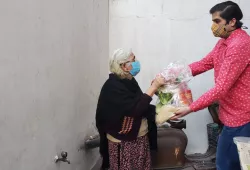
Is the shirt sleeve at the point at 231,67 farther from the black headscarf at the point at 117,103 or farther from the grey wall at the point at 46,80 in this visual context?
the grey wall at the point at 46,80

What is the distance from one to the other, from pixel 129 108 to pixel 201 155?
176 centimetres

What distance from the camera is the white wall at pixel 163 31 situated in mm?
3375

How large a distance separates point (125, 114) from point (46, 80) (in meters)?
0.57

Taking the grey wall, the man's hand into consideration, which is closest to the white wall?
the grey wall

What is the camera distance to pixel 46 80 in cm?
198

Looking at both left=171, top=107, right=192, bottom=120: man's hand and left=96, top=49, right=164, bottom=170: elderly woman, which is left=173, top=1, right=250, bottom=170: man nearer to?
left=171, top=107, right=192, bottom=120: man's hand

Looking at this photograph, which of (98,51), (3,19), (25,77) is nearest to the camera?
(3,19)

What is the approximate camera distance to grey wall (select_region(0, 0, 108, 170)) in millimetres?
1582

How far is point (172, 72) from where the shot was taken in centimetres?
208

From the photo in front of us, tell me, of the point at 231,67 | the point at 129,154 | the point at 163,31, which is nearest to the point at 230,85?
the point at 231,67

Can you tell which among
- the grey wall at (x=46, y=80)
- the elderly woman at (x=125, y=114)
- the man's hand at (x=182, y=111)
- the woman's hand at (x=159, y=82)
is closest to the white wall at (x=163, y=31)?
the grey wall at (x=46, y=80)

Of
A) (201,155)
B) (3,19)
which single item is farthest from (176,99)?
(201,155)

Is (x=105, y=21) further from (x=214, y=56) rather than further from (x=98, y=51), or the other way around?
(x=214, y=56)

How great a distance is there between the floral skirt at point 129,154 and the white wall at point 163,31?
1.33 metres
